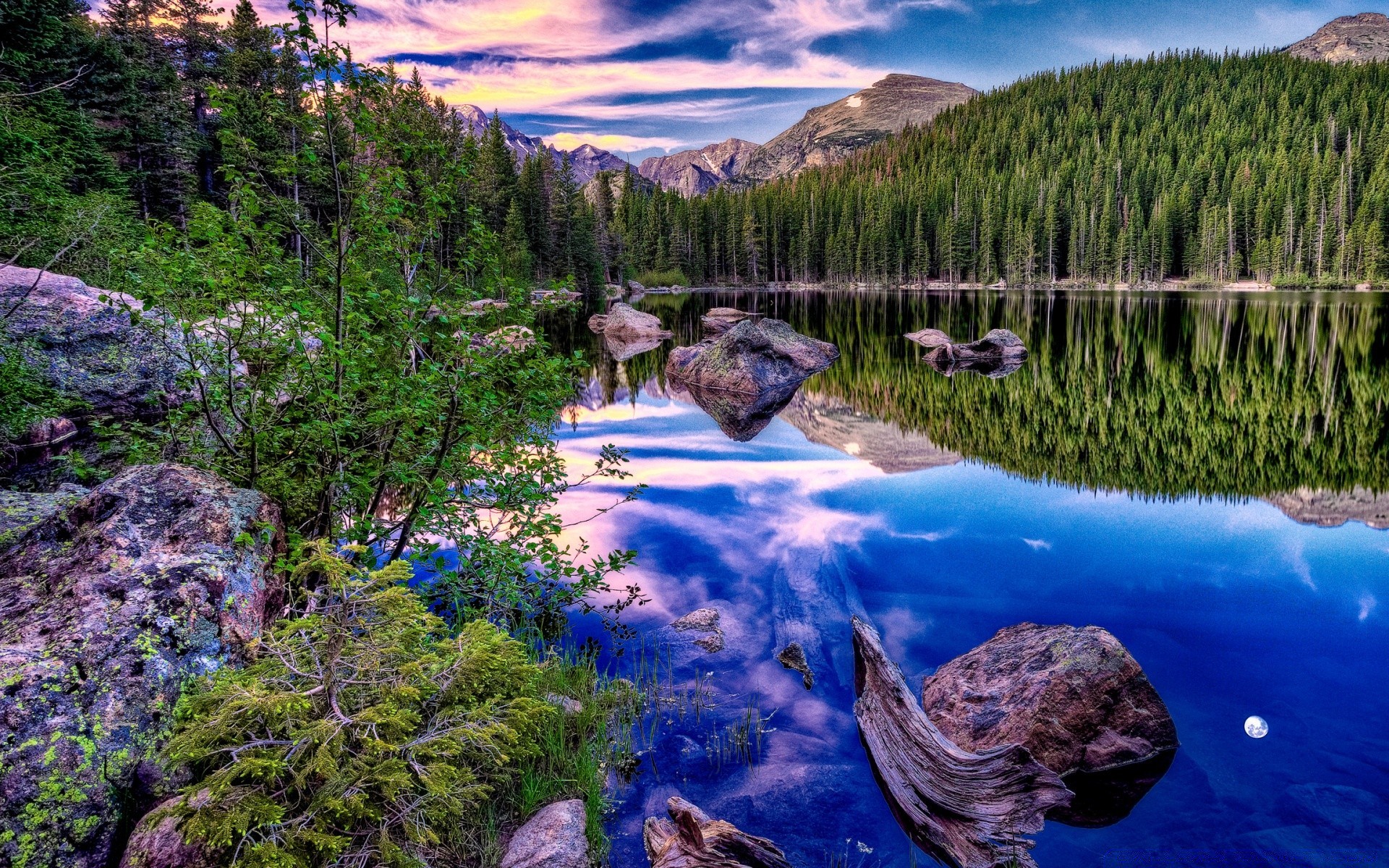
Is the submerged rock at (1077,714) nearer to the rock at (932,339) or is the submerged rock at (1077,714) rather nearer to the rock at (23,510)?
the rock at (23,510)

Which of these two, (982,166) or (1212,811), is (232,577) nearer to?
(1212,811)

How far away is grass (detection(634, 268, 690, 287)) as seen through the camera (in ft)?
344

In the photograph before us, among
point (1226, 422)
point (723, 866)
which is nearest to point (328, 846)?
point (723, 866)

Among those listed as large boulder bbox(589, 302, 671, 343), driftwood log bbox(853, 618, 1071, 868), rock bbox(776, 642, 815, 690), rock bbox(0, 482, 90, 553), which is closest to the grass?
large boulder bbox(589, 302, 671, 343)

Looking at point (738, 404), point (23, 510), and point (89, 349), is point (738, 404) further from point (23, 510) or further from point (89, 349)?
point (23, 510)

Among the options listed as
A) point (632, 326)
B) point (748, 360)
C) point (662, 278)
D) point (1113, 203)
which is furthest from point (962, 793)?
point (1113, 203)

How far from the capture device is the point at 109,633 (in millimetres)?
3258

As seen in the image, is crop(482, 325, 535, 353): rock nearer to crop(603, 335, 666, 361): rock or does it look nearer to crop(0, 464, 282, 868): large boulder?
crop(0, 464, 282, 868): large boulder

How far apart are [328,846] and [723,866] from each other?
78.8 inches

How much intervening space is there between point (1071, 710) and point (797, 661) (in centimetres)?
245

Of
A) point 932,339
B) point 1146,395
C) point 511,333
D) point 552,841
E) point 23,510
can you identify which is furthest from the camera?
point 932,339

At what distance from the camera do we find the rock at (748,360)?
879 inches

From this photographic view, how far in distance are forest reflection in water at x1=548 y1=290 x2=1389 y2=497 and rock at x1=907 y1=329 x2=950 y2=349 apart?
55cm

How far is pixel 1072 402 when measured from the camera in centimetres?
1880
